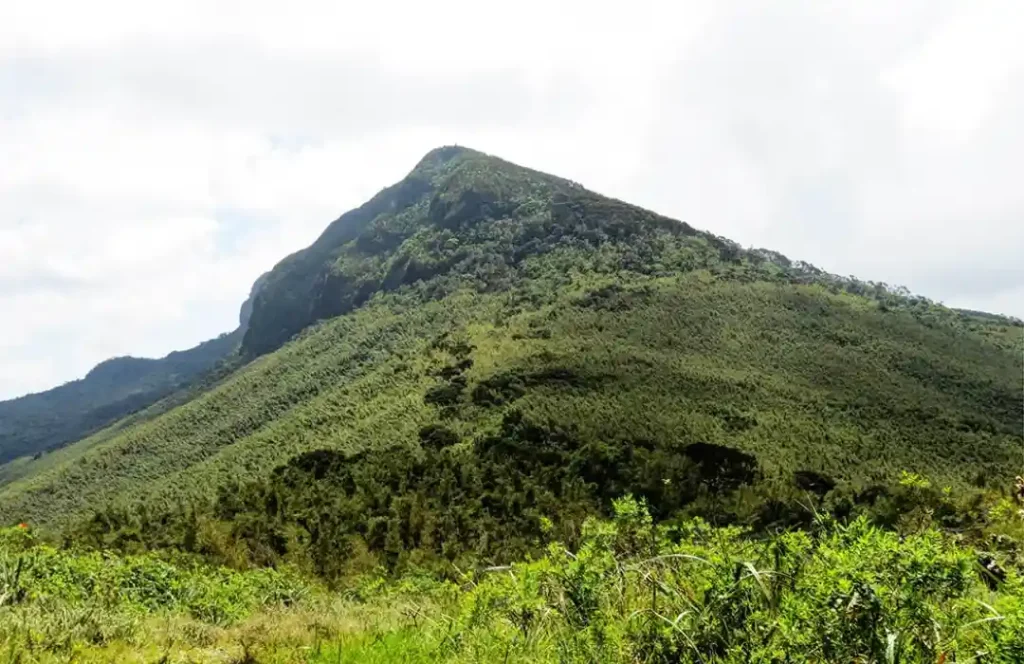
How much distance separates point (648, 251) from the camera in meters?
93.8

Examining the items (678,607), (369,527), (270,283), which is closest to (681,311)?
(369,527)

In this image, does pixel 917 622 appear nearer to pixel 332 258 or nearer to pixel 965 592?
pixel 965 592

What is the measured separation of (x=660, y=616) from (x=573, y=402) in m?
46.8

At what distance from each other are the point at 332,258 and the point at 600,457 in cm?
12351

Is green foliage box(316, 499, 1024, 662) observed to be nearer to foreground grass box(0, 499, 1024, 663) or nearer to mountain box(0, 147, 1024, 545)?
foreground grass box(0, 499, 1024, 663)

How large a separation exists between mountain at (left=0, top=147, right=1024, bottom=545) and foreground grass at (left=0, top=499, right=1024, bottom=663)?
771 inches

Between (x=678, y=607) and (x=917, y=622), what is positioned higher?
(x=917, y=622)

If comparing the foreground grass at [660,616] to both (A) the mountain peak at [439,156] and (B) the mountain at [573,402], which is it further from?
(A) the mountain peak at [439,156]

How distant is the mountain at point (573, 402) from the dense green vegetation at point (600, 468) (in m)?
0.33

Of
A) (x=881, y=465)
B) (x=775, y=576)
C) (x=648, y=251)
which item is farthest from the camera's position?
(x=648, y=251)

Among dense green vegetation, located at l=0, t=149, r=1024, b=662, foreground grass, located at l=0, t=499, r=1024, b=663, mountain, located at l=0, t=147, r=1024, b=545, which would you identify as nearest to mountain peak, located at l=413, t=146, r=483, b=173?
dense green vegetation, located at l=0, t=149, r=1024, b=662

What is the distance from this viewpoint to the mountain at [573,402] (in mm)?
36156

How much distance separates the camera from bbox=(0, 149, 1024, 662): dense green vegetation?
9.68 feet

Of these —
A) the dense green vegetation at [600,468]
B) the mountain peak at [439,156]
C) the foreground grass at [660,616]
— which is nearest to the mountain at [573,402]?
the dense green vegetation at [600,468]
